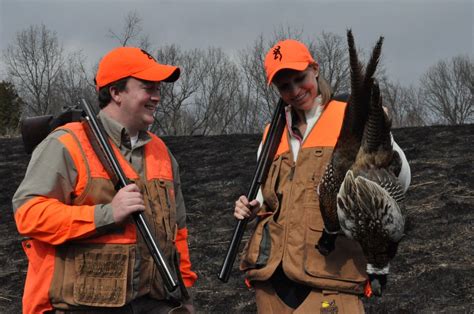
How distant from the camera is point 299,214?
3186 mm

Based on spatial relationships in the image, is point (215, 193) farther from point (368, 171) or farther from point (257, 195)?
point (368, 171)

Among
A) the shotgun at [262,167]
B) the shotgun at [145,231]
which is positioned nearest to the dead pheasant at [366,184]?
the shotgun at [262,167]

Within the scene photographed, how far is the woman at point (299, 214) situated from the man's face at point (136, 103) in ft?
2.45

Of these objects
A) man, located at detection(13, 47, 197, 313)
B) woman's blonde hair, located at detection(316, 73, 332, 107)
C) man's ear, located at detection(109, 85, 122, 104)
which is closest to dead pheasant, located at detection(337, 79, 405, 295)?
woman's blonde hair, located at detection(316, 73, 332, 107)

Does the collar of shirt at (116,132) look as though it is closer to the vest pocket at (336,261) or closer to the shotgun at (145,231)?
the shotgun at (145,231)

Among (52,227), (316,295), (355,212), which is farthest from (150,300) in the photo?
(355,212)

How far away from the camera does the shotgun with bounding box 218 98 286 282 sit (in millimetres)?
3461

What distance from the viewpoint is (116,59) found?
3295mm

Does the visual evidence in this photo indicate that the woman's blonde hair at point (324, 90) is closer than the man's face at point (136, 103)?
No

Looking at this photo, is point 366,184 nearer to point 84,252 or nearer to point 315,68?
point 315,68

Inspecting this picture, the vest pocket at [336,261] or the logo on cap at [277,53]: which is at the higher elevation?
the logo on cap at [277,53]

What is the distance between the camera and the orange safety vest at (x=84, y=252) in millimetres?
2871

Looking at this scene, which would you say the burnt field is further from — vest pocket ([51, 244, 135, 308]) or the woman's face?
vest pocket ([51, 244, 135, 308])

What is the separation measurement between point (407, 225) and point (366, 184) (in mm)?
387
